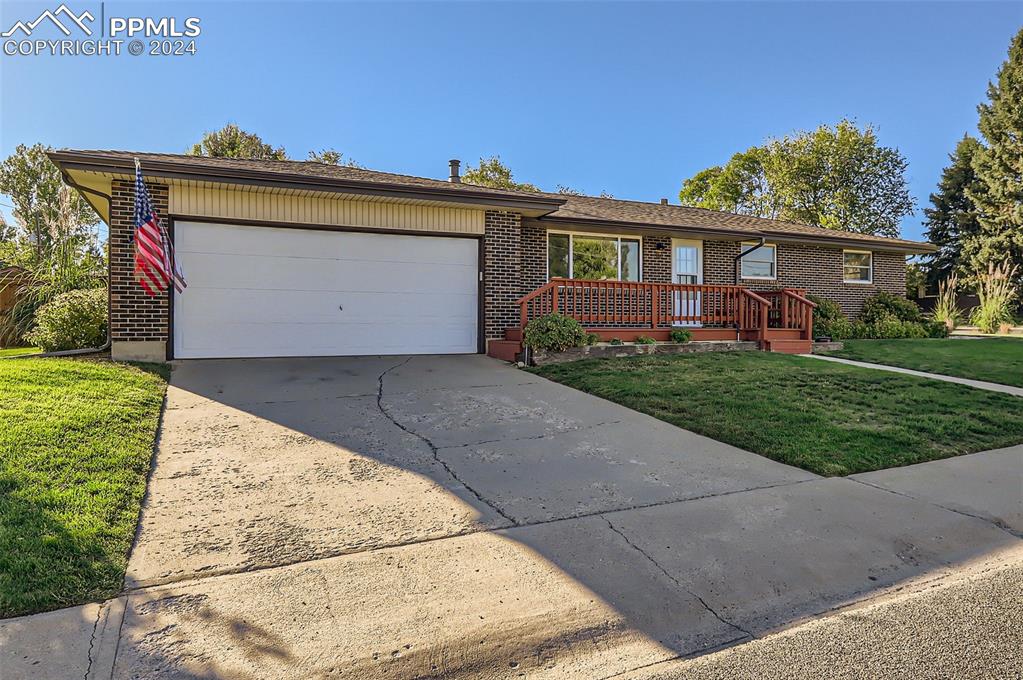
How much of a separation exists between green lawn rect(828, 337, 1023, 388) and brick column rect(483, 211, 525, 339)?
6986mm

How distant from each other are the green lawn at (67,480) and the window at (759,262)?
14.1 m

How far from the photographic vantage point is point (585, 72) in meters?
18.2

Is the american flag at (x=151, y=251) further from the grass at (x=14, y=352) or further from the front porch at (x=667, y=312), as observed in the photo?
the front porch at (x=667, y=312)

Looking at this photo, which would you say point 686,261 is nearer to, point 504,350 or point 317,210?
point 504,350

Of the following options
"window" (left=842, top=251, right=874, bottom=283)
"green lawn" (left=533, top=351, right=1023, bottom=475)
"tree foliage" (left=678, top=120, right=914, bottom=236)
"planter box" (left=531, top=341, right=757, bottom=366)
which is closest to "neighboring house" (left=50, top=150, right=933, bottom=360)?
"planter box" (left=531, top=341, right=757, bottom=366)

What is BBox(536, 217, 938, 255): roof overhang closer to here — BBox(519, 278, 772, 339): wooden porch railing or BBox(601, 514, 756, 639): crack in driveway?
BBox(519, 278, 772, 339): wooden porch railing

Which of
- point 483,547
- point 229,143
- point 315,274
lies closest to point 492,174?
point 229,143

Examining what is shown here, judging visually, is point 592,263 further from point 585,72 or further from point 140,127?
point 140,127

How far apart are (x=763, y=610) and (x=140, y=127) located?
869 inches

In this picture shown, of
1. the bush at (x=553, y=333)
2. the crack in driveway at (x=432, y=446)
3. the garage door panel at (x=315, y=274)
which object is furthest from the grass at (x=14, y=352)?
the bush at (x=553, y=333)

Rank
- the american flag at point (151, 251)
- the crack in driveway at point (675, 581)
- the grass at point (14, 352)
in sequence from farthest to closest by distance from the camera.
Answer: the grass at point (14, 352)
the american flag at point (151, 251)
the crack in driveway at point (675, 581)

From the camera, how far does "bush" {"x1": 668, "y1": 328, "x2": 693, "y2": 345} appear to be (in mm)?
11469

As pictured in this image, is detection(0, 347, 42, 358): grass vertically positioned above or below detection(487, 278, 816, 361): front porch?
below

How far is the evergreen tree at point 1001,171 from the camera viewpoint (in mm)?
27672
